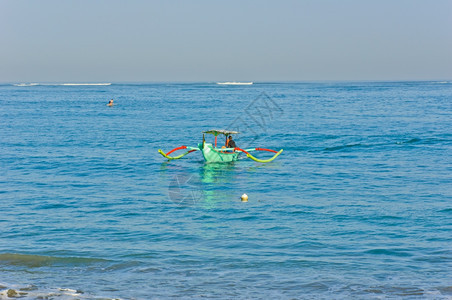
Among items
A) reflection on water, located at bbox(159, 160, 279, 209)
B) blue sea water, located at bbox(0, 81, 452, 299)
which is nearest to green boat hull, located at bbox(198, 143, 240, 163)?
reflection on water, located at bbox(159, 160, 279, 209)

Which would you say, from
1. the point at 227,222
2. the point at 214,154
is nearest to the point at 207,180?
the point at 214,154

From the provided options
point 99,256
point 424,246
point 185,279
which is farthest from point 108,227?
point 424,246

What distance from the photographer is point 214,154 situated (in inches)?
1272

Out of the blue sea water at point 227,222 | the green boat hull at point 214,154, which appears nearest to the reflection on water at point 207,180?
the blue sea water at point 227,222

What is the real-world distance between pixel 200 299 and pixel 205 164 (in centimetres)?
1987

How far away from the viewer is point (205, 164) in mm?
32469

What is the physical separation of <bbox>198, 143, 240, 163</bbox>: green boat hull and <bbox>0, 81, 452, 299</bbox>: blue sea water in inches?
32.5

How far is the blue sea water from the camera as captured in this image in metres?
Result: 13.9

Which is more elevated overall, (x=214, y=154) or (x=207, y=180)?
(x=214, y=154)

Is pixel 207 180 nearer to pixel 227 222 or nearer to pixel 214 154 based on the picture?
pixel 214 154

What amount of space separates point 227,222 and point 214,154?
12785mm

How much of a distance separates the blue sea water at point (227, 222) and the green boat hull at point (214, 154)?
2.71ft

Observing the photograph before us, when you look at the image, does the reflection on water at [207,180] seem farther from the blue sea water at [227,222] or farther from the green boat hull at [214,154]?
the green boat hull at [214,154]

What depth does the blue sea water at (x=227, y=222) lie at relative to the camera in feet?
45.7
